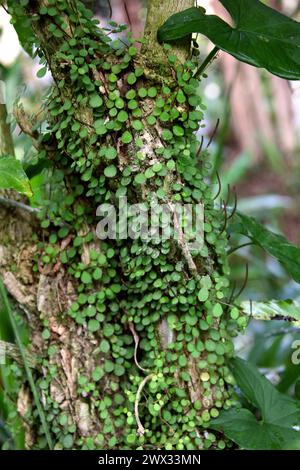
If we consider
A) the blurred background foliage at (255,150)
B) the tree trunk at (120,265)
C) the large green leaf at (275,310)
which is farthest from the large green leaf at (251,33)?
the blurred background foliage at (255,150)

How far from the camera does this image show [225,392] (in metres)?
1.07

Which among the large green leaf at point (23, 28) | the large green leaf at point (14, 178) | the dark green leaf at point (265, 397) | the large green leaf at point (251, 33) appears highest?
the large green leaf at point (23, 28)

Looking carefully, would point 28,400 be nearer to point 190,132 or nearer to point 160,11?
point 190,132

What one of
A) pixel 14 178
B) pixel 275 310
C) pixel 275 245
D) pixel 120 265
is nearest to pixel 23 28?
pixel 14 178

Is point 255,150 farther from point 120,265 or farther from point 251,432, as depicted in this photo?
point 251,432

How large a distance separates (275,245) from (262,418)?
35 cm

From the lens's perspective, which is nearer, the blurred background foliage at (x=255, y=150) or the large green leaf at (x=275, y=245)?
the large green leaf at (x=275, y=245)

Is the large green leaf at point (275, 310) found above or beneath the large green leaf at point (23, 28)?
beneath

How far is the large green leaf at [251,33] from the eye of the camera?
90cm

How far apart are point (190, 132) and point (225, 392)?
529 millimetres

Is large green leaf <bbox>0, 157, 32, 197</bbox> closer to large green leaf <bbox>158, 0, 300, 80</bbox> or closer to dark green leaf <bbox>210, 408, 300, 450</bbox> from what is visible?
large green leaf <bbox>158, 0, 300, 80</bbox>

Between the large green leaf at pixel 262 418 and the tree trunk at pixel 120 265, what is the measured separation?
0.04 meters

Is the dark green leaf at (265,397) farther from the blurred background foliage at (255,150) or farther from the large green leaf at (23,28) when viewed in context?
the large green leaf at (23,28)

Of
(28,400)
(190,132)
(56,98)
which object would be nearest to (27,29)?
(56,98)
